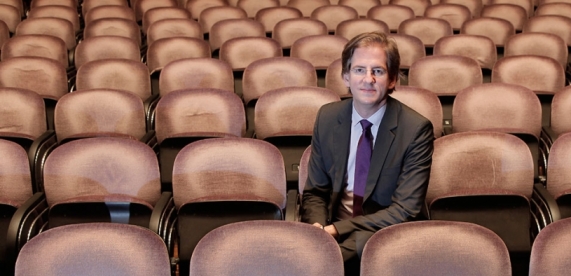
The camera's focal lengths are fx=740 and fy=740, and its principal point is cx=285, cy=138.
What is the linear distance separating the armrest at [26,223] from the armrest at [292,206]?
0.62m

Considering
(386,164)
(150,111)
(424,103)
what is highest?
(386,164)

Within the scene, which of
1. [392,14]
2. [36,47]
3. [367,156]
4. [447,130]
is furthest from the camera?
[392,14]

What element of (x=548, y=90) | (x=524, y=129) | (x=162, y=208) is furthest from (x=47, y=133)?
(x=548, y=90)

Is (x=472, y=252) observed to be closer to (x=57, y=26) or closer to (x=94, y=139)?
(x=94, y=139)

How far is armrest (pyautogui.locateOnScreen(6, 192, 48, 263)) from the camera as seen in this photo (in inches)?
67.6

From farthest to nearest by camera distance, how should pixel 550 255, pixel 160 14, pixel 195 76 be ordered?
pixel 160 14 → pixel 195 76 → pixel 550 255

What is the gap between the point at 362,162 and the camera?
5.27 ft

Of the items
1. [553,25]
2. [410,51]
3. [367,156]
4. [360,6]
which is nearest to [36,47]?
[410,51]

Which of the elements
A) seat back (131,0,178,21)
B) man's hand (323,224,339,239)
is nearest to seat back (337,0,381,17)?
seat back (131,0,178,21)

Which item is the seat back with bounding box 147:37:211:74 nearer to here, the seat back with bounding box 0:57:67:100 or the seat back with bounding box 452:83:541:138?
the seat back with bounding box 0:57:67:100

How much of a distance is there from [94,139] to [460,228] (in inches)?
40.9

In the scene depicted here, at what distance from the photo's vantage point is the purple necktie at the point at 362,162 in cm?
160

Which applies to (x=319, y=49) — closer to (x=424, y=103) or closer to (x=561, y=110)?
(x=424, y=103)

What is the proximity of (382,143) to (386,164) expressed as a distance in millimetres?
46
